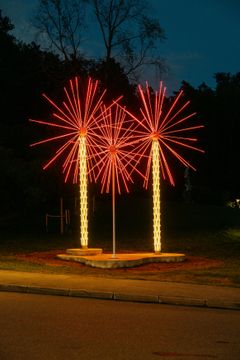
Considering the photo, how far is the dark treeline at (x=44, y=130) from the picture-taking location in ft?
131

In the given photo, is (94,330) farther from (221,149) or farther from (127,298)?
(221,149)

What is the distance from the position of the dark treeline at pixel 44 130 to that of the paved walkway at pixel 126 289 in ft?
68.3

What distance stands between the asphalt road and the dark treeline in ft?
82.1

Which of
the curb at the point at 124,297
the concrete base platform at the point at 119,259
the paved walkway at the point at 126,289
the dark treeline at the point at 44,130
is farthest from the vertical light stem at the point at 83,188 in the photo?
the dark treeline at the point at 44,130

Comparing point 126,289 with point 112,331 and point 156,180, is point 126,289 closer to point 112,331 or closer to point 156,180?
point 112,331

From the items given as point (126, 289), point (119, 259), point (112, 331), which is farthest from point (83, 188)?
point (112, 331)

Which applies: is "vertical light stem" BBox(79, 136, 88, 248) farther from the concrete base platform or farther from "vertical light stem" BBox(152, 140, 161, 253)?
"vertical light stem" BBox(152, 140, 161, 253)

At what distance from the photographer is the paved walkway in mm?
15000

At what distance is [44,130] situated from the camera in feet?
152

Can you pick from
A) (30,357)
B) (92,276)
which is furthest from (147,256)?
(30,357)

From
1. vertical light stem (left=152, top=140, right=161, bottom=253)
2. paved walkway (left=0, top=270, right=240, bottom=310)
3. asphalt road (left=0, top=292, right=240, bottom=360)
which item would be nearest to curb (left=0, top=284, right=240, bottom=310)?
paved walkway (left=0, top=270, right=240, bottom=310)

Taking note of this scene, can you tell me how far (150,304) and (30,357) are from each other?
20.0 ft

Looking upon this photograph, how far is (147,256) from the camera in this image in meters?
22.2

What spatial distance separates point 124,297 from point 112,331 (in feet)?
14.5
